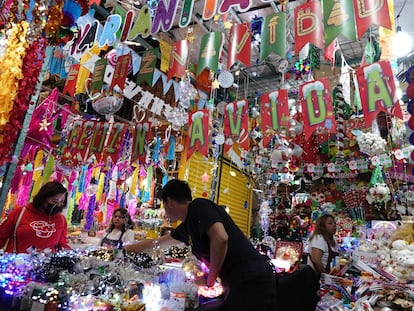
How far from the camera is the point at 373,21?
9.21ft

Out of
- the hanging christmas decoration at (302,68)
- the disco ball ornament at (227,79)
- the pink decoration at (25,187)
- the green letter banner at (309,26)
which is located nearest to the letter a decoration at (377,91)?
the green letter banner at (309,26)

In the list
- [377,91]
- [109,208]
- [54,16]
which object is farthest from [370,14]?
[109,208]

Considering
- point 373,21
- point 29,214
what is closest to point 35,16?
point 29,214

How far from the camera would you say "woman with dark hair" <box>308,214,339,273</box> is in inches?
159

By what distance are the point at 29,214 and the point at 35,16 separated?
5.18 ft

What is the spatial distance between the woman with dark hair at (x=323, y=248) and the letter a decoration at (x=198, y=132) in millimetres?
1835

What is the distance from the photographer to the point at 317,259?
4047mm

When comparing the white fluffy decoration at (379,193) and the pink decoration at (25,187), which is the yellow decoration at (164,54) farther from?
the white fluffy decoration at (379,193)

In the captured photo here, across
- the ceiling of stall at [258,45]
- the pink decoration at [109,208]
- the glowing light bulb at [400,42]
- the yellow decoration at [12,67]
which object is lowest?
the pink decoration at [109,208]

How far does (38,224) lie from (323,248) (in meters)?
3.17

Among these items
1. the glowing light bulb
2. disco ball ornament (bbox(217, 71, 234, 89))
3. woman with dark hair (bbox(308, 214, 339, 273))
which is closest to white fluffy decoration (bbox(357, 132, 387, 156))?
the glowing light bulb

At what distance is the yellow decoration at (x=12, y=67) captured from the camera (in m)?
2.34

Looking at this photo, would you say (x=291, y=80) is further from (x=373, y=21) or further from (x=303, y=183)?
(x=373, y=21)

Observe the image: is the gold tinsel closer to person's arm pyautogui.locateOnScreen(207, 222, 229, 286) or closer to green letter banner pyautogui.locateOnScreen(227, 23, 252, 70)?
green letter banner pyautogui.locateOnScreen(227, 23, 252, 70)
